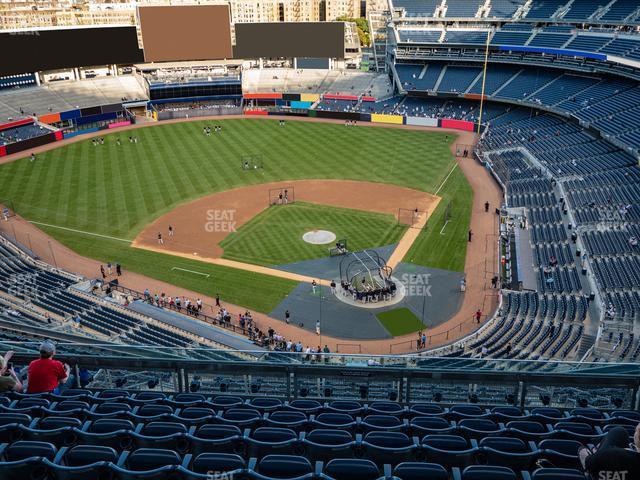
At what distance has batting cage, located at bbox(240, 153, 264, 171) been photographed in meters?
57.8

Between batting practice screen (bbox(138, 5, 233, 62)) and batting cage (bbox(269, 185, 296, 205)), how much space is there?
43.7 meters

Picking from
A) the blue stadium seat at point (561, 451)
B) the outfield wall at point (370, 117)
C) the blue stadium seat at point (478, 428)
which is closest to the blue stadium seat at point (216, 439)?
the blue stadium seat at point (478, 428)

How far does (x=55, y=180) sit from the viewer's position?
180 feet

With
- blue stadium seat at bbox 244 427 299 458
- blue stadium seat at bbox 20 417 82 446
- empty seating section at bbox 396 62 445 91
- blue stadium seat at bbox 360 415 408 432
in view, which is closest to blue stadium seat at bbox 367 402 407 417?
blue stadium seat at bbox 360 415 408 432

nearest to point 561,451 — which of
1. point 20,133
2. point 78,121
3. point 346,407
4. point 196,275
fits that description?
point 346,407

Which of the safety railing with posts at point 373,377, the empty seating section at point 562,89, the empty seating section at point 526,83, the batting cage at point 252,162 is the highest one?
the empty seating section at point 526,83

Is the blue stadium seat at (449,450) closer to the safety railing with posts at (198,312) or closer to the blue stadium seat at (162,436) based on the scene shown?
the blue stadium seat at (162,436)

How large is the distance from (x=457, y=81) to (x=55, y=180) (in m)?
56.5

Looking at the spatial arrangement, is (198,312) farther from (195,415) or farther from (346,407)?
(195,415)

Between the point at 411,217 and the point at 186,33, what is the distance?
5689 centimetres

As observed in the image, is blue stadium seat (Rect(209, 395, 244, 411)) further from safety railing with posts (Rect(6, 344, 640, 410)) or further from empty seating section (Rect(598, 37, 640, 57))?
empty seating section (Rect(598, 37, 640, 57))

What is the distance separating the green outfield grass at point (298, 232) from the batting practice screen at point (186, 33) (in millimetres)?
48545

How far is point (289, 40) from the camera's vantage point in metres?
88.6

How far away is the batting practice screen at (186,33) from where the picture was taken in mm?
82250
